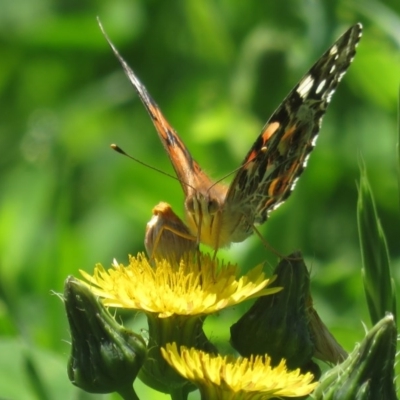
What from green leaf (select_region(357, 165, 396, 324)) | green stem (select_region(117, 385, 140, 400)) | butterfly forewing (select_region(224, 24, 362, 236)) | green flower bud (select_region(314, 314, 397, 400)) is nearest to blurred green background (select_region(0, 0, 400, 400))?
butterfly forewing (select_region(224, 24, 362, 236))

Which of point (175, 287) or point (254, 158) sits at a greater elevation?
point (254, 158)

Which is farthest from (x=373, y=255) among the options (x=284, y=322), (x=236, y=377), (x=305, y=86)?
(x=305, y=86)

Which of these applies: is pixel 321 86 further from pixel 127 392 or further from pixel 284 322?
pixel 127 392

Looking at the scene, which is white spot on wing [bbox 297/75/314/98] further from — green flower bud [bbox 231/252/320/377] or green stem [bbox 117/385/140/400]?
green stem [bbox 117/385/140/400]

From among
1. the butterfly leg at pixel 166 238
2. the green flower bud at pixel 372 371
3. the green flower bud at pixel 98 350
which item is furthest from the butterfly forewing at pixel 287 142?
the green flower bud at pixel 372 371

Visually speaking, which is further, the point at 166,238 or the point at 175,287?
the point at 166,238

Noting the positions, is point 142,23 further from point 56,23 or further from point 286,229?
point 286,229

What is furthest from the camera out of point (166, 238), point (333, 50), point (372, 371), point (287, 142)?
point (287, 142)
